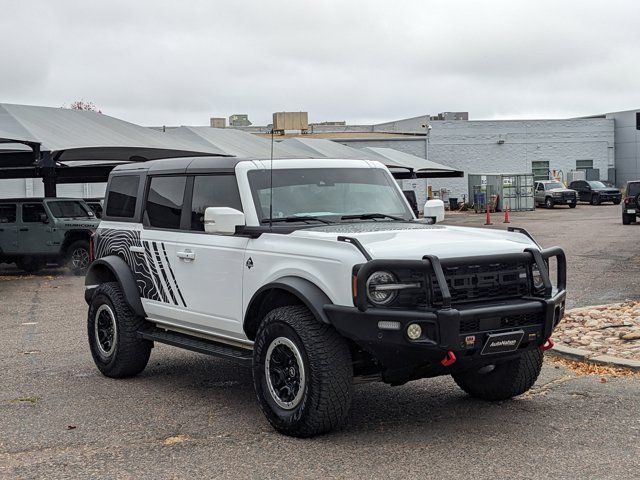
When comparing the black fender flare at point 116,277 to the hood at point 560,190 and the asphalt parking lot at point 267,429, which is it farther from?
the hood at point 560,190

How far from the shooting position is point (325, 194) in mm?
7645

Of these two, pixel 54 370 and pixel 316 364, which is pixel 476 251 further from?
pixel 54 370

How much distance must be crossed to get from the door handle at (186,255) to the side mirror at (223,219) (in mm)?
641

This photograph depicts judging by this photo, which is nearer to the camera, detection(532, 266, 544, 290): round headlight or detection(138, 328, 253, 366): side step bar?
detection(532, 266, 544, 290): round headlight

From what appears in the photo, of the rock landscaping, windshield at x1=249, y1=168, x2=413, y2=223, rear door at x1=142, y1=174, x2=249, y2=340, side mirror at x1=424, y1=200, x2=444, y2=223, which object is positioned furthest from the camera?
the rock landscaping

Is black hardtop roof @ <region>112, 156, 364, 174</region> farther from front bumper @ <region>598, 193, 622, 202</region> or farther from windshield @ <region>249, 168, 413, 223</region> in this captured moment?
front bumper @ <region>598, 193, 622, 202</region>

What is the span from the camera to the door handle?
7676 millimetres

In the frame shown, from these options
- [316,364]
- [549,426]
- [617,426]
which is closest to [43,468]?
[316,364]

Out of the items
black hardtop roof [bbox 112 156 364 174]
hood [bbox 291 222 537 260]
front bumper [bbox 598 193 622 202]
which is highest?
front bumper [bbox 598 193 622 202]

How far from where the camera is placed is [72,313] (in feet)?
45.4

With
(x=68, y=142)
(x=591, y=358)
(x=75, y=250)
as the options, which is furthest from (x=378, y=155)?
(x=591, y=358)

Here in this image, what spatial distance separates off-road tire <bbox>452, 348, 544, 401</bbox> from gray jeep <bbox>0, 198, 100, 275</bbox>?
14454 mm

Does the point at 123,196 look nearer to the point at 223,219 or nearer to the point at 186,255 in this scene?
the point at 186,255

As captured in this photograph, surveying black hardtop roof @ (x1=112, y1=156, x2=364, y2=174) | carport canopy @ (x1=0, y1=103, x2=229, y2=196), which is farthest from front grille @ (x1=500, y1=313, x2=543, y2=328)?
carport canopy @ (x1=0, y1=103, x2=229, y2=196)
